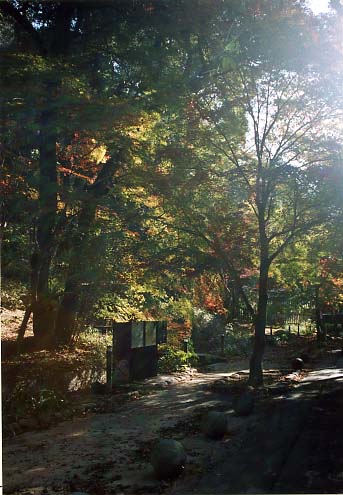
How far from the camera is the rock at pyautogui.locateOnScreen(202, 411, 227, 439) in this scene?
5062 millimetres

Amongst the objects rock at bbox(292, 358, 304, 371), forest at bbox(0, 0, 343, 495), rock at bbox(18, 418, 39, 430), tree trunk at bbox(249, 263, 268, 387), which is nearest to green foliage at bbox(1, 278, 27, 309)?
forest at bbox(0, 0, 343, 495)

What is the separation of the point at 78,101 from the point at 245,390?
435 centimetres

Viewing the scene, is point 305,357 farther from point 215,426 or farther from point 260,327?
point 215,426

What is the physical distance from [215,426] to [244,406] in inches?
35.7

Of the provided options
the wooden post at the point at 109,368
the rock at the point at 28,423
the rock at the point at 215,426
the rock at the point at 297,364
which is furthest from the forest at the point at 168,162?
the rock at the point at 215,426

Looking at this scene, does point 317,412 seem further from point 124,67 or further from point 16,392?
point 124,67

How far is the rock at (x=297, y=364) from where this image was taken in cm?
829

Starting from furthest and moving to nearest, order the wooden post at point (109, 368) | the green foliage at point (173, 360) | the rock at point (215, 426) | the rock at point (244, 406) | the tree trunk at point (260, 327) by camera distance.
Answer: the green foliage at point (173, 360)
the wooden post at point (109, 368)
the tree trunk at point (260, 327)
the rock at point (244, 406)
the rock at point (215, 426)

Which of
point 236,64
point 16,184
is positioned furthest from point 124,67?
point 16,184

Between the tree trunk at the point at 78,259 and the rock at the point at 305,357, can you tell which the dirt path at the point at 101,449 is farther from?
the rock at the point at 305,357

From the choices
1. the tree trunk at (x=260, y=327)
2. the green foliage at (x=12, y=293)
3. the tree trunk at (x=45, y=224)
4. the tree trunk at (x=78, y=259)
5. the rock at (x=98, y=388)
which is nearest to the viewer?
the tree trunk at (x=45, y=224)

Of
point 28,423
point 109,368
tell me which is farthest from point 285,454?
point 109,368

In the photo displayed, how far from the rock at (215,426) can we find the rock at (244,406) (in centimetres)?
74

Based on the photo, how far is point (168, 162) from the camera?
7.34 metres
